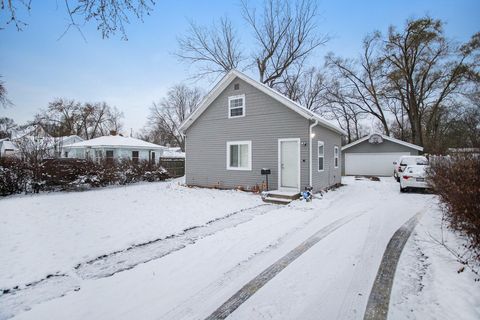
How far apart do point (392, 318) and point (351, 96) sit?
94.8 ft

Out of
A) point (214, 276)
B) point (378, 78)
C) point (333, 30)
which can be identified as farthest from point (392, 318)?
point (378, 78)

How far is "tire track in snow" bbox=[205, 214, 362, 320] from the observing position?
279 centimetres

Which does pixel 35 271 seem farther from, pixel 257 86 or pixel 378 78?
pixel 378 78

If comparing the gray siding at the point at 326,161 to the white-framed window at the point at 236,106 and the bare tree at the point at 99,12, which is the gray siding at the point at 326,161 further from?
the bare tree at the point at 99,12

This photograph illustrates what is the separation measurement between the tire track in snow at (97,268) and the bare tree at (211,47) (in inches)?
745

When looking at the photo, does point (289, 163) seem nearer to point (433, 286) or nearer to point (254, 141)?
point (254, 141)

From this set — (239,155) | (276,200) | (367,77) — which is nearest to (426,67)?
(367,77)

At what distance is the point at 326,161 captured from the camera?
41.2ft

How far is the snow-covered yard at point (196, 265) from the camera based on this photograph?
285 cm

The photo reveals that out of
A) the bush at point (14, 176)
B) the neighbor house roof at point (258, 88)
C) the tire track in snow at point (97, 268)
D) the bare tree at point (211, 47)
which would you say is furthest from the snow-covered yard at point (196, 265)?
the bare tree at point (211, 47)

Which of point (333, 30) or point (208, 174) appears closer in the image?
point (208, 174)

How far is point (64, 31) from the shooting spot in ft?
9.99

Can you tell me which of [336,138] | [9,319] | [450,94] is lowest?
[9,319]

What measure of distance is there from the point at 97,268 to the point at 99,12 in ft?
12.2
